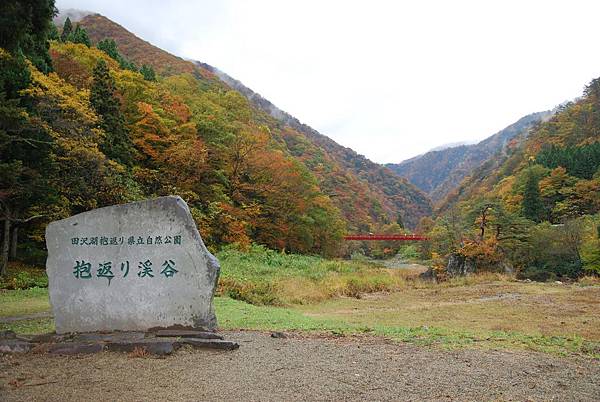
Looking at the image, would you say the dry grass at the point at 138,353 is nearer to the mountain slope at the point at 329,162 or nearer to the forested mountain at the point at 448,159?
the mountain slope at the point at 329,162

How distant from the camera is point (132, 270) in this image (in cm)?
712

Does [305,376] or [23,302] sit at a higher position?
[305,376]

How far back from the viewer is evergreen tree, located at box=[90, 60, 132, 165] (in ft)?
70.8

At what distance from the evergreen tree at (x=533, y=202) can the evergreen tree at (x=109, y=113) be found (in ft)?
106

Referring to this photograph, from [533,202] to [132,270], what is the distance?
39.5m

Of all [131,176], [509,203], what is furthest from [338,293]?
[509,203]

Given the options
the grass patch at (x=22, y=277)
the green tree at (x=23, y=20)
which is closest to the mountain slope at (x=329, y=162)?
the grass patch at (x=22, y=277)

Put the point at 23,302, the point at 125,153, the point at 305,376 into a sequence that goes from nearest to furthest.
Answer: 1. the point at 305,376
2. the point at 23,302
3. the point at 125,153

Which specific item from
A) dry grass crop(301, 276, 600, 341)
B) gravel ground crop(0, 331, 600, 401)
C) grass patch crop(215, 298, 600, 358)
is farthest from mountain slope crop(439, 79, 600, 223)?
gravel ground crop(0, 331, 600, 401)

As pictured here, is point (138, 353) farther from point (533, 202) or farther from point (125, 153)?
point (533, 202)

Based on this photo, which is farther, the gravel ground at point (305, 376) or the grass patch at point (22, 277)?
the grass patch at point (22, 277)

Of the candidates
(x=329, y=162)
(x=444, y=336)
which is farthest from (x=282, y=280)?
(x=329, y=162)

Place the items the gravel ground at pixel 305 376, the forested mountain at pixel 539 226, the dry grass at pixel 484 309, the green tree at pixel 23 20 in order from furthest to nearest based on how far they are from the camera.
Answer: the forested mountain at pixel 539 226, the dry grass at pixel 484 309, the green tree at pixel 23 20, the gravel ground at pixel 305 376

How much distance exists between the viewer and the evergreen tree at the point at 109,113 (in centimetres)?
2158
